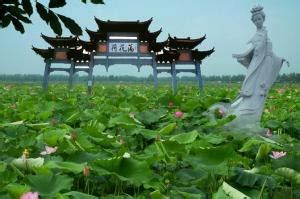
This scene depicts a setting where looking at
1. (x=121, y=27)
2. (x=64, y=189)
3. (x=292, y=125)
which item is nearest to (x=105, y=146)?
(x=64, y=189)

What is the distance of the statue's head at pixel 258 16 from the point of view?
4.08 m

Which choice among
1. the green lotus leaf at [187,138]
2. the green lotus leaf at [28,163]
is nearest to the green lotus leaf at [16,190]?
the green lotus leaf at [28,163]

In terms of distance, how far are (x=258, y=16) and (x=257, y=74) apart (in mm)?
521

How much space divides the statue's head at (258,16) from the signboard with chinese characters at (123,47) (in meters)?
9.15

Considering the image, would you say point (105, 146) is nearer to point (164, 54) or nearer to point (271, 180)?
point (271, 180)

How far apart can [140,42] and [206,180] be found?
11923 mm

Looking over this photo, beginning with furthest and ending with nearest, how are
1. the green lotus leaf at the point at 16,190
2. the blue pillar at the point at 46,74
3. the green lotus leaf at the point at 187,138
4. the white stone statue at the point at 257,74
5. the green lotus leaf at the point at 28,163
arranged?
1. the blue pillar at the point at 46,74
2. the white stone statue at the point at 257,74
3. the green lotus leaf at the point at 187,138
4. the green lotus leaf at the point at 28,163
5. the green lotus leaf at the point at 16,190

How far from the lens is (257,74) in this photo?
4070mm

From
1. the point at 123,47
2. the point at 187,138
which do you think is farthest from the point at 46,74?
the point at 187,138

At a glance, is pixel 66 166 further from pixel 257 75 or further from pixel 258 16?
pixel 258 16

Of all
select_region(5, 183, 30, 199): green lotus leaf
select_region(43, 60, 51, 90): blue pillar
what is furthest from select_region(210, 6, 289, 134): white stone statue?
select_region(43, 60, 51, 90): blue pillar

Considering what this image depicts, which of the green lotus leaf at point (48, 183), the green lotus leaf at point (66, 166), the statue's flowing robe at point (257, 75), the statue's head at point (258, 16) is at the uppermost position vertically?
the statue's head at point (258, 16)

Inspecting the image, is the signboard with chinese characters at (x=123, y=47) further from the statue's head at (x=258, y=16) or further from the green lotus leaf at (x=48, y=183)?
the green lotus leaf at (x=48, y=183)

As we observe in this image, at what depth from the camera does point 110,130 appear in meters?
3.28
